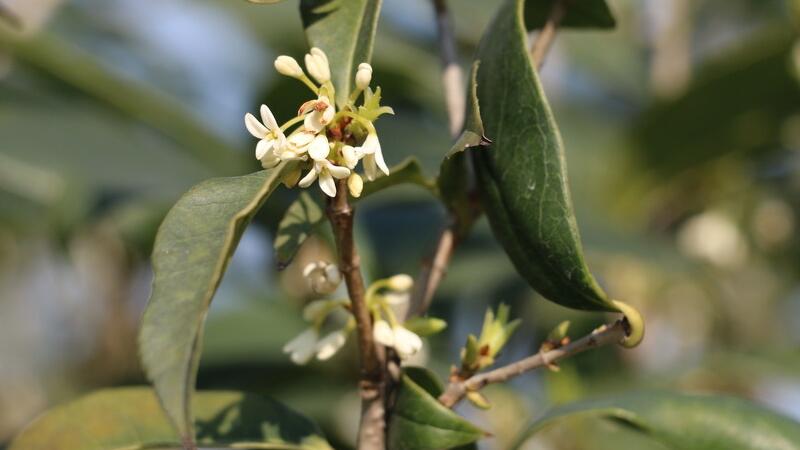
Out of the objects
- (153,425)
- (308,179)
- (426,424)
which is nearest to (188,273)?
(308,179)

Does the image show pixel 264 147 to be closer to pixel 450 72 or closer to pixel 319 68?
pixel 319 68

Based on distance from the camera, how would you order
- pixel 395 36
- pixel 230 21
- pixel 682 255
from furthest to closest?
pixel 230 21 < pixel 395 36 < pixel 682 255

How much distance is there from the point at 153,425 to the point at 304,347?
141 millimetres

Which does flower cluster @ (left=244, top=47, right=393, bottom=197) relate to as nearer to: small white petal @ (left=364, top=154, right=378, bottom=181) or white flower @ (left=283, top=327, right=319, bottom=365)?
small white petal @ (left=364, top=154, right=378, bottom=181)

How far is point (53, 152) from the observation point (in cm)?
193

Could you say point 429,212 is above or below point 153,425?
below

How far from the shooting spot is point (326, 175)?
593 mm

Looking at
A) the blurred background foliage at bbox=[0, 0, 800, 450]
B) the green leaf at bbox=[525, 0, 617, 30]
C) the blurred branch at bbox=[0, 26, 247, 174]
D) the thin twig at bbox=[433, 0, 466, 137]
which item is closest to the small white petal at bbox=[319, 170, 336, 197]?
the thin twig at bbox=[433, 0, 466, 137]

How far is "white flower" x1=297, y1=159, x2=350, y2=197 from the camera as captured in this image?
584mm

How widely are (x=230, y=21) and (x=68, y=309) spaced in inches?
28.3

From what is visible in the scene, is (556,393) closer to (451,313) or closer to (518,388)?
(518,388)

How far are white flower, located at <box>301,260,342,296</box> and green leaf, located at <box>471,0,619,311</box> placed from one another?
0.11 meters

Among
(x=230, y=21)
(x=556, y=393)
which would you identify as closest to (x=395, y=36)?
(x=230, y=21)

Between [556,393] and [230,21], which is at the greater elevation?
[230,21]
